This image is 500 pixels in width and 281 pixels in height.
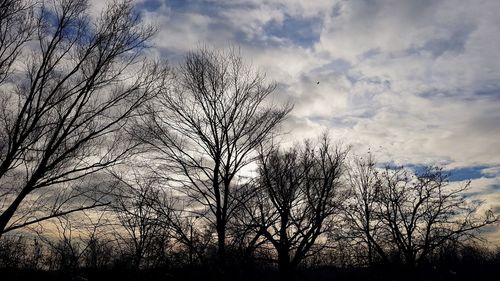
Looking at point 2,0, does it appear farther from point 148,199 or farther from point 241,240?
point 241,240

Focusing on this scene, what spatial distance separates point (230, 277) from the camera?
48.3 ft

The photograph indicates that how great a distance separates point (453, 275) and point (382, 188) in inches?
1532

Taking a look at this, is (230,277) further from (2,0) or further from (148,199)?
(2,0)

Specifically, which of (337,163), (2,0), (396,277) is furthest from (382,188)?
(2,0)

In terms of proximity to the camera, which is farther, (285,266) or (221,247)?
(285,266)

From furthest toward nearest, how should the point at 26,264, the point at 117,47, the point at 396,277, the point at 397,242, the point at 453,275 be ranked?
1. the point at 453,275
2. the point at 396,277
3. the point at 397,242
4. the point at 26,264
5. the point at 117,47

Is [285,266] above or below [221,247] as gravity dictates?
below

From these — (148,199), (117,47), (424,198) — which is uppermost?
(117,47)

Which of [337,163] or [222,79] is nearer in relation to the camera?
[222,79]

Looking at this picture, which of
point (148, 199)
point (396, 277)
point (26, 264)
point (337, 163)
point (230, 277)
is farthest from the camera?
point (396, 277)

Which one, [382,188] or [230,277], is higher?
[382,188]

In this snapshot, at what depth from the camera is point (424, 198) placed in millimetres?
27344

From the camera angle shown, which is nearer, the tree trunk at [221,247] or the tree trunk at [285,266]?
the tree trunk at [221,247]

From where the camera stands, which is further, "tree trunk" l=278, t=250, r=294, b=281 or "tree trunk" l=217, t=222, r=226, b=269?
"tree trunk" l=278, t=250, r=294, b=281
